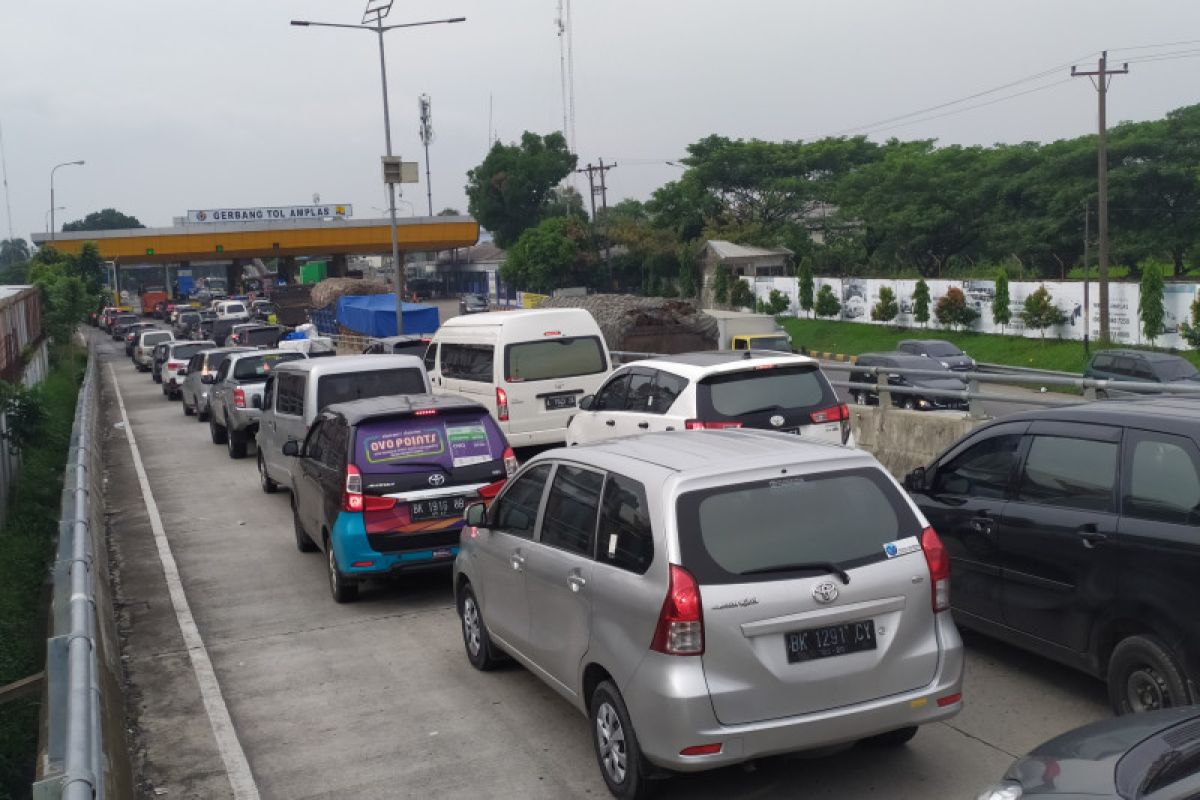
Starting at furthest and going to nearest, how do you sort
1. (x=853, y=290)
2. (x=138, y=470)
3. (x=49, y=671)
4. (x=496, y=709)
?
(x=853, y=290) < (x=138, y=470) < (x=496, y=709) < (x=49, y=671)

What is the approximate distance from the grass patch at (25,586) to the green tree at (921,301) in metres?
35.1

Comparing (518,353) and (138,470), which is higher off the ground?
(518,353)

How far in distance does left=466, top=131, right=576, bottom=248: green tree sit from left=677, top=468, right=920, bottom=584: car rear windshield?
96.8 m

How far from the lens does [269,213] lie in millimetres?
93875

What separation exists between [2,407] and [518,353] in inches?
273

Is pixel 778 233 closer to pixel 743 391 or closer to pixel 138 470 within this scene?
pixel 138 470

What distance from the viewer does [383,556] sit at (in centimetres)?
1055

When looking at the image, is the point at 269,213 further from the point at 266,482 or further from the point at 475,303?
the point at 266,482

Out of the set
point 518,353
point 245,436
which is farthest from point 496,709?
point 245,436

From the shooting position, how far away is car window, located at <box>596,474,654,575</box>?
6020 mm

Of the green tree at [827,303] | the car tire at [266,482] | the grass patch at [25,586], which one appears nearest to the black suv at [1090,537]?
the grass patch at [25,586]

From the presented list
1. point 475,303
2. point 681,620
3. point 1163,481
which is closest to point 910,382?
point 1163,481

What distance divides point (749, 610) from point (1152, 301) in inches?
1515

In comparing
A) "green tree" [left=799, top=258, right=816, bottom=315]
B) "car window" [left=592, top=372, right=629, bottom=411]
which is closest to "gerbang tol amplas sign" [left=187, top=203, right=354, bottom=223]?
"green tree" [left=799, top=258, right=816, bottom=315]
